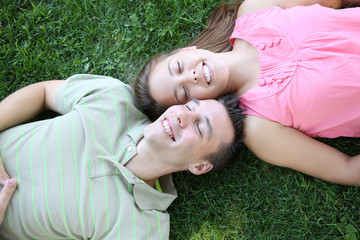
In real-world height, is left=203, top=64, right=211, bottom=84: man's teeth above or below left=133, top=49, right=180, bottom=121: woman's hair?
above

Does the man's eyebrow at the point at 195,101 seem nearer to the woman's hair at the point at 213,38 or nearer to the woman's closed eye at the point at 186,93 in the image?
the woman's closed eye at the point at 186,93

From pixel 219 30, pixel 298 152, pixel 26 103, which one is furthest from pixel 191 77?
pixel 26 103

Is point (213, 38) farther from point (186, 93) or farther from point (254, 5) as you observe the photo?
point (186, 93)

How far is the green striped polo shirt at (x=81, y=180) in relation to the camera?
266cm

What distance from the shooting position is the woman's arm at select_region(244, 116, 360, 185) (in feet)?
9.02

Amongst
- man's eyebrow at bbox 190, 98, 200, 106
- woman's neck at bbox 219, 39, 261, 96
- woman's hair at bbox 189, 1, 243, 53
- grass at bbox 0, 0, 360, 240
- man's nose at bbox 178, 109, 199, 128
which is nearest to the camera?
man's nose at bbox 178, 109, 199, 128

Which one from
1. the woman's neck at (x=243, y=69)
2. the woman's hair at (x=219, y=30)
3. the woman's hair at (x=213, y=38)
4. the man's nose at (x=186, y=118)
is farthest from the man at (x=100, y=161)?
the woman's hair at (x=219, y=30)

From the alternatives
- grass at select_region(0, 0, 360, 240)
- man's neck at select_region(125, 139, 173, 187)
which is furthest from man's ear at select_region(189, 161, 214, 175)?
grass at select_region(0, 0, 360, 240)

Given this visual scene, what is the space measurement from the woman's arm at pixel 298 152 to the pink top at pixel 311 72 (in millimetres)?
83

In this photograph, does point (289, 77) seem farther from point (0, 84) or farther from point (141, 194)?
point (0, 84)

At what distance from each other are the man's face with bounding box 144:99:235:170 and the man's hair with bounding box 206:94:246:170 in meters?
0.05

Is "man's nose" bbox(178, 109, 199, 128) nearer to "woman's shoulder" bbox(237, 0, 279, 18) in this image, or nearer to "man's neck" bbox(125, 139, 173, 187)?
"man's neck" bbox(125, 139, 173, 187)

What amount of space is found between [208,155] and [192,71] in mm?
671

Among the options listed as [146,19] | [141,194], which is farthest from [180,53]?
[141,194]
